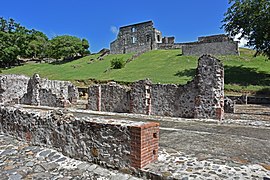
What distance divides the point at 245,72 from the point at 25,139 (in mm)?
30422

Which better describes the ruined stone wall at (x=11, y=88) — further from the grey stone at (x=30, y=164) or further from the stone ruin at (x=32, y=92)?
the grey stone at (x=30, y=164)

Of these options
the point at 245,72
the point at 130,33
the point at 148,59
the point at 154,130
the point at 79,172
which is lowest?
the point at 79,172

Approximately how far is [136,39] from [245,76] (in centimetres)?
3526

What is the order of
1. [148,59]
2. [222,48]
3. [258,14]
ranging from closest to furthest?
[258,14]
[222,48]
[148,59]

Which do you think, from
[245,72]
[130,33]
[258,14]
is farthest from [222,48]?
[130,33]

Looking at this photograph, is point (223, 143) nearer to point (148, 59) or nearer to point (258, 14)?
point (258, 14)

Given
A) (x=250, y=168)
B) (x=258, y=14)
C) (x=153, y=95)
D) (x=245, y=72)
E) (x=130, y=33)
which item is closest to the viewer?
(x=250, y=168)

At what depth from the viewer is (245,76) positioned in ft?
98.1

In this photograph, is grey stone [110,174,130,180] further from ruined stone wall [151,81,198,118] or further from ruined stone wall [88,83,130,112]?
ruined stone wall [88,83,130,112]

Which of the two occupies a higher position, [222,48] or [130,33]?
[130,33]

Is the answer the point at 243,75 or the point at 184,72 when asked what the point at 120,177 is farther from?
the point at 243,75

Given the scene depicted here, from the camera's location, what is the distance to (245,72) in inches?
1243

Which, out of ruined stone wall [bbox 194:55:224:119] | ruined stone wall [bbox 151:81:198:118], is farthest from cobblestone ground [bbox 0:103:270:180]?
ruined stone wall [bbox 151:81:198:118]

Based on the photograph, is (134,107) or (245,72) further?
(245,72)
